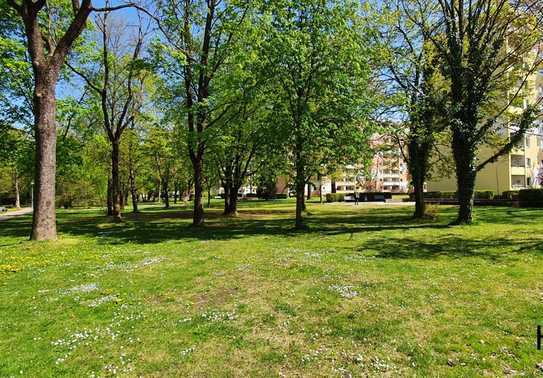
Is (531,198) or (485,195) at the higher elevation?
(485,195)

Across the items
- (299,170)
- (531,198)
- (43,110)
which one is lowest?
(531,198)

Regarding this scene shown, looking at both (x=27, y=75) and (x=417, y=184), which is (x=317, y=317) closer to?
(x=417, y=184)

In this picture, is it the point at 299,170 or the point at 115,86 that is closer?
the point at 299,170

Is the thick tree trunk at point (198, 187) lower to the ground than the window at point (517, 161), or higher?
lower

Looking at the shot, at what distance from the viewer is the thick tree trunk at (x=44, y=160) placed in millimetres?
15055

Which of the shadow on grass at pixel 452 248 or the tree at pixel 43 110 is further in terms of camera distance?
the tree at pixel 43 110

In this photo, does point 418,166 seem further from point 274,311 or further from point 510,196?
point 274,311

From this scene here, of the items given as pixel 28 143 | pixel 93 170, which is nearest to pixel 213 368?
pixel 28 143

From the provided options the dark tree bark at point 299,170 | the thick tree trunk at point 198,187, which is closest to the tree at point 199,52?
the thick tree trunk at point 198,187

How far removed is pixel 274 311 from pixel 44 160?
515 inches

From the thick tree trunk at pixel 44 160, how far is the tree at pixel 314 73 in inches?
410

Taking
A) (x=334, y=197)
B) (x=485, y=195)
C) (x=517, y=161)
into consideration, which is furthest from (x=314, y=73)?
(x=517, y=161)

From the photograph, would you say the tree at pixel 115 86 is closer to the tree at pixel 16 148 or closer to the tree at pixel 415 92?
the tree at pixel 16 148

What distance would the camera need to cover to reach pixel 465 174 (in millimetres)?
20656
